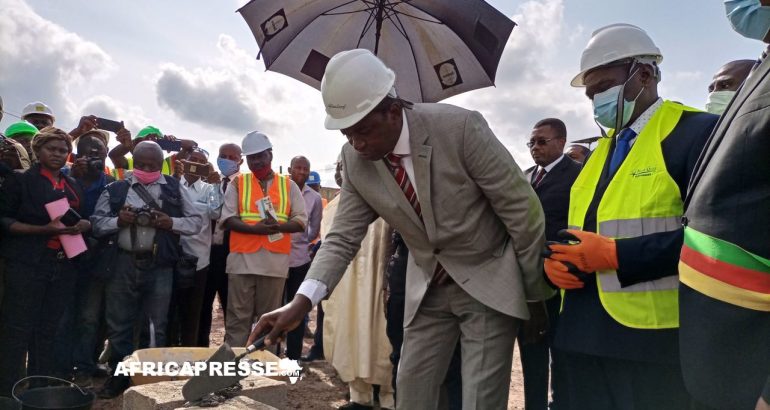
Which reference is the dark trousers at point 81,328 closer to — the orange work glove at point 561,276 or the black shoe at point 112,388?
the black shoe at point 112,388

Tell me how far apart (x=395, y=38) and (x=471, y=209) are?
2.87 m

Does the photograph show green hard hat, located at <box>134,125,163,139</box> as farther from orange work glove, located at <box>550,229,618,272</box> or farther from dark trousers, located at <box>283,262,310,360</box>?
orange work glove, located at <box>550,229,618,272</box>

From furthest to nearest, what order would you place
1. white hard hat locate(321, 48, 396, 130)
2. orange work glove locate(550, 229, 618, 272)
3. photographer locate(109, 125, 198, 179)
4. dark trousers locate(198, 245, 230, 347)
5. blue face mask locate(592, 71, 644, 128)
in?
1. photographer locate(109, 125, 198, 179)
2. dark trousers locate(198, 245, 230, 347)
3. blue face mask locate(592, 71, 644, 128)
4. white hard hat locate(321, 48, 396, 130)
5. orange work glove locate(550, 229, 618, 272)

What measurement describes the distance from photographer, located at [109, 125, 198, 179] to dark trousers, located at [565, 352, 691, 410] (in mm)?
4963

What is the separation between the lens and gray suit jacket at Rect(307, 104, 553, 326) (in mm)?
2285

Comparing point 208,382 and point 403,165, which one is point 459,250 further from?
point 208,382

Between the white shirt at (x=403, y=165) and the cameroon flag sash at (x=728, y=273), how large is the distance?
3.80ft

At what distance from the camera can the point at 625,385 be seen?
85.0 inches

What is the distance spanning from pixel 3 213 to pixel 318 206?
3.43 metres

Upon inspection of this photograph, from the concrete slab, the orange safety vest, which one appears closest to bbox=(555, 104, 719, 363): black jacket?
the concrete slab

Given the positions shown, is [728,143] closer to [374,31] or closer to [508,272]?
[508,272]

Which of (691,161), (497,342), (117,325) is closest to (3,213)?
(117,325)

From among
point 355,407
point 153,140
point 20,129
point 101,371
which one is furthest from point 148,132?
point 355,407

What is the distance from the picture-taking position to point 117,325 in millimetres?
4500
